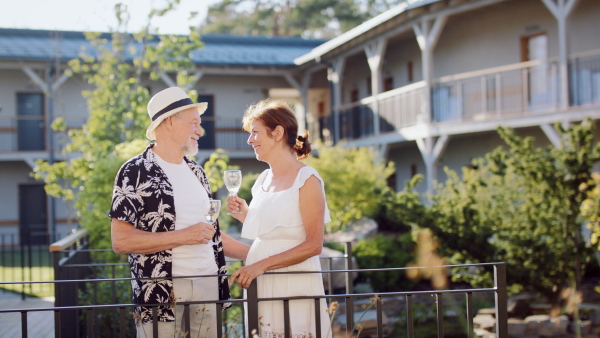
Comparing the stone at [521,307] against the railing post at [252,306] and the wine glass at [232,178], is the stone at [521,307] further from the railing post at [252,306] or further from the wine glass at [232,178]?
the railing post at [252,306]

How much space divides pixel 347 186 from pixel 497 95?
3.70 meters

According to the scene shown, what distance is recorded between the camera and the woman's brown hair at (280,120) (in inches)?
148

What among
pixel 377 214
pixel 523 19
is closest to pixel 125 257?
pixel 377 214

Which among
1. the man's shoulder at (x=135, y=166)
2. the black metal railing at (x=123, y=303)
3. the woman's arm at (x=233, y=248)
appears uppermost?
the man's shoulder at (x=135, y=166)

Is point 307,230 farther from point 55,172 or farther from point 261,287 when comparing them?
point 55,172

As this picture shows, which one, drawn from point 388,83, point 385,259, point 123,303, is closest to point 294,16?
point 388,83

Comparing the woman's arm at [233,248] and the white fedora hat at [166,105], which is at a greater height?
the white fedora hat at [166,105]

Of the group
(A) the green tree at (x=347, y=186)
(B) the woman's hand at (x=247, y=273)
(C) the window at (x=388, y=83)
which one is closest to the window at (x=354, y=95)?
(C) the window at (x=388, y=83)

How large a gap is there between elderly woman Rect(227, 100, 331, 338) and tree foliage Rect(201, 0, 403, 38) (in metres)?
34.3

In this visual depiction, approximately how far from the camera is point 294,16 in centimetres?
3903

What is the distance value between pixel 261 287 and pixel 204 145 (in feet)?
67.1

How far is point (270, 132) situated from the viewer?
3748 mm

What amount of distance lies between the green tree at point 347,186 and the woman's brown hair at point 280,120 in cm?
973

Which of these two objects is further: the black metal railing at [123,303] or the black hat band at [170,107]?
the black hat band at [170,107]
